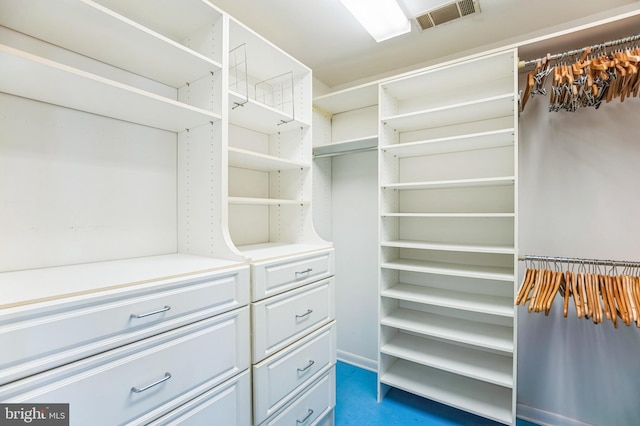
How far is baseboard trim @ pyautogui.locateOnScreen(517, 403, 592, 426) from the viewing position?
72.2 inches

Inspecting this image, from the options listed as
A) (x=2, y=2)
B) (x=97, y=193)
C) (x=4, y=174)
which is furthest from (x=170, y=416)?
(x=2, y=2)

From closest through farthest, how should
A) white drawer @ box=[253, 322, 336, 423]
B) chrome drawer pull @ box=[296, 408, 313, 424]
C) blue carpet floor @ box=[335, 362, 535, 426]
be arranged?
white drawer @ box=[253, 322, 336, 423], chrome drawer pull @ box=[296, 408, 313, 424], blue carpet floor @ box=[335, 362, 535, 426]

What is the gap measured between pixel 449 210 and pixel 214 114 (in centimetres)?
175

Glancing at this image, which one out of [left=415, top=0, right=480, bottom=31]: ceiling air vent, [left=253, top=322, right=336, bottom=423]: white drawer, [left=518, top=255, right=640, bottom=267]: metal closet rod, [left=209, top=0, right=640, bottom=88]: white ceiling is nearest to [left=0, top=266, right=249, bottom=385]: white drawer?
[left=253, top=322, right=336, bottom=423]: white drawer

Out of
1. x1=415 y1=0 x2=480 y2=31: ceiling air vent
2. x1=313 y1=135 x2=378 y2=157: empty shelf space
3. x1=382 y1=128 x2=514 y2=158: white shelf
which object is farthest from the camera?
x1=313 y1=135 x2=378 y2=157: empty shelf space

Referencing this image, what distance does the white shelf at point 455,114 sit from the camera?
1.75 metres

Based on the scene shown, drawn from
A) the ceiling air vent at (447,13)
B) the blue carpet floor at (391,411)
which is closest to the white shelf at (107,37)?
the ceiling air vent at (447,13)

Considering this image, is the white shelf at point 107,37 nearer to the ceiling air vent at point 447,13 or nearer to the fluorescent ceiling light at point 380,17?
the fluorescent ceiling light at point 380,17

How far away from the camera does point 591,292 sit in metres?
1.52

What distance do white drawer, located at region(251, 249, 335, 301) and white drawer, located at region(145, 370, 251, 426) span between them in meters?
0.35


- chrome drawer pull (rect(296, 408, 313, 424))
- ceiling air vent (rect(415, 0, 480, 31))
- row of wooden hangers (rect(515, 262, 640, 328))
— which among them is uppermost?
ceiling air vent (rect(415, 0, 480, 31))

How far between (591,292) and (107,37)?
2526mm

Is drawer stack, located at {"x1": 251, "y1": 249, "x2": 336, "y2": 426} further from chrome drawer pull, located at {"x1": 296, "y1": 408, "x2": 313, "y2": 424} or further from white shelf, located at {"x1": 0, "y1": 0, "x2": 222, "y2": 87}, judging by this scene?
white shelf, located at {"x1": 0, "y1": 0, "x2": 222, "y2": 87}

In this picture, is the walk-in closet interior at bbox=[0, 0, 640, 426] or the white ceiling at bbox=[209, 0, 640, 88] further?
the white ceiling at bbox=[209, 0, 640, 88]
